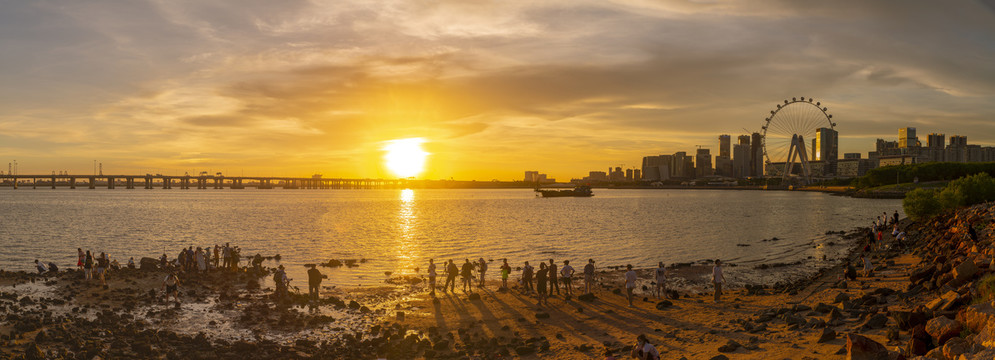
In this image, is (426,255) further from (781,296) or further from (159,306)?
(781,296)

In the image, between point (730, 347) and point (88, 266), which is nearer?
point (730, 347)

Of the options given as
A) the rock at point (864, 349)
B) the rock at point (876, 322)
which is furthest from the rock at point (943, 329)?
the rock at point (876, 322)

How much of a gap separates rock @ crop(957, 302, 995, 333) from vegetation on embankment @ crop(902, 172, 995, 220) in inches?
2150

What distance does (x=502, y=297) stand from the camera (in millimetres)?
27922

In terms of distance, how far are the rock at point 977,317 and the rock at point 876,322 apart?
385 cm

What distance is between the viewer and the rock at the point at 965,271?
16.6 meters

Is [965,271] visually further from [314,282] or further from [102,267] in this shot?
[102,267]

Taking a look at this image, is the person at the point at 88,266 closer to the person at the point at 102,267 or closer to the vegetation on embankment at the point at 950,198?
the person at the point at 102,267

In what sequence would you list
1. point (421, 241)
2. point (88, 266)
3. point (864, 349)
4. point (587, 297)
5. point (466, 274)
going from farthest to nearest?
1. point (421, 241)
2. point (466, 274)
3. point (88, 266)
4. point (587, 297)
5. point (864, 349)

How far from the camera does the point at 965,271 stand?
16812 millimetres

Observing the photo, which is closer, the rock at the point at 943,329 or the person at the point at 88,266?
the rock at the point at 943,329

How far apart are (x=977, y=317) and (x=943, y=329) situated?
78 centimetres

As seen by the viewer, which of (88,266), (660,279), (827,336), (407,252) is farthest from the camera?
(407,252)

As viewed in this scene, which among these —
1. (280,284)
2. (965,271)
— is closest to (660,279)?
(965,271)
